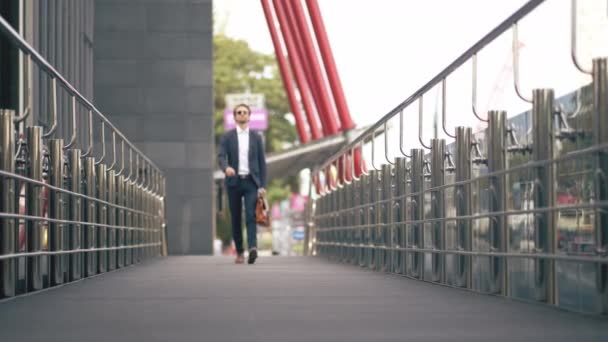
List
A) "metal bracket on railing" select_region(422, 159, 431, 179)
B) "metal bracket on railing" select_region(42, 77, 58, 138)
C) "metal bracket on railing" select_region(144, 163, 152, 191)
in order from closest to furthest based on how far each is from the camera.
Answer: "metal bracket on railing" select_region(42, 77, 58, 138) → "metal bracket on railing" select_region(422, 159, 431, 179) → "metal bracket on railing" select_region(144, 163, 152, 191)

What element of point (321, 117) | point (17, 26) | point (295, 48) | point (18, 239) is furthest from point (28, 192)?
point (295, 48)

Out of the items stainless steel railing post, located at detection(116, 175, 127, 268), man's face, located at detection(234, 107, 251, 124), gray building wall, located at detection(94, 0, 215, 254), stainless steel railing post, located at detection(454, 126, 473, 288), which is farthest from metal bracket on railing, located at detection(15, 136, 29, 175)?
gray building wall, located at detection(94, 0, 215, 254)

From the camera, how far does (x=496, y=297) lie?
7039mm

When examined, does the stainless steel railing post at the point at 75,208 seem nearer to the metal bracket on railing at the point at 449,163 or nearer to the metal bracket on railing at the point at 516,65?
the metal bracket on railing at the point at 449,163

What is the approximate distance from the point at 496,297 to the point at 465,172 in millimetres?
1048

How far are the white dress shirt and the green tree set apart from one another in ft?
144

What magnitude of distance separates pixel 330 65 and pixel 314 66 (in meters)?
0.67

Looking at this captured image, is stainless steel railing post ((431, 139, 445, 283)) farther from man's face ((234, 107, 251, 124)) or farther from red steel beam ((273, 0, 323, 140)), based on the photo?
red steel beam ((273, 0, 323, 140))

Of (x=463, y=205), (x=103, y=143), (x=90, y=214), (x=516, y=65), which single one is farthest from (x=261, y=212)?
(x=516, y=65)

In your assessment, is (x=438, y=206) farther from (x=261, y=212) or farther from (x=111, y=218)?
(x=261, y=212)

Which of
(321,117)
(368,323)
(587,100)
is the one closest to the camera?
(368,323)

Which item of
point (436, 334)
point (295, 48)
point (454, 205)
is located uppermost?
point (295, 48)

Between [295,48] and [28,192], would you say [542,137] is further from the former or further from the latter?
[295,48]

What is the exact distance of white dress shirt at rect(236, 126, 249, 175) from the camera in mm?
14125
